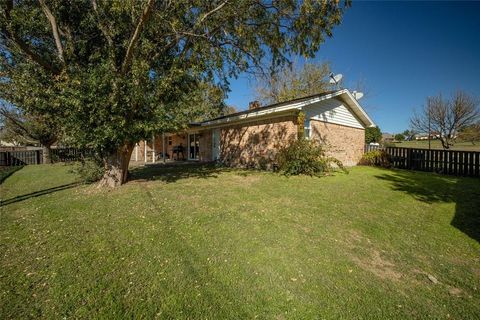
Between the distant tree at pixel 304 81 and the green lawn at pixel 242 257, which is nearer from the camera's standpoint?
the green lawn at pixel 242 257

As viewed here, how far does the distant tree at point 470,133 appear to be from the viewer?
681 inches

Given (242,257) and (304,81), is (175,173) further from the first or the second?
(304,81)

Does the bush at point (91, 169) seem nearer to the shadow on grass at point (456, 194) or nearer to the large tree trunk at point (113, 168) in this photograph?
the large tree trunk at point (113, 168)

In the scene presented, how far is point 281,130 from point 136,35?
7404 mm

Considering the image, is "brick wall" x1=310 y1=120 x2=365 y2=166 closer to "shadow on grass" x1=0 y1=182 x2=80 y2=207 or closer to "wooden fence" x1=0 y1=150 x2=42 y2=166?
"shadow on grass" x1=0 y1=182 x2=80 y2=207

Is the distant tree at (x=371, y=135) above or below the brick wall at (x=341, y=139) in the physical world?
above

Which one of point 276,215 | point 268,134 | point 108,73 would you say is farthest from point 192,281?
point 268,134

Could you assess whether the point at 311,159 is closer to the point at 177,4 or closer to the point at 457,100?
the point at 177,4

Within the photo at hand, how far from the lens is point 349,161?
48.6 feet

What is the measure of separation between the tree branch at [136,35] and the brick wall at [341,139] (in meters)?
8.48

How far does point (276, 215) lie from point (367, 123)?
14.3 metres

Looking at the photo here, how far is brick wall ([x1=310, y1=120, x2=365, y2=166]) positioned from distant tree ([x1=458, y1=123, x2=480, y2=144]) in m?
7.94

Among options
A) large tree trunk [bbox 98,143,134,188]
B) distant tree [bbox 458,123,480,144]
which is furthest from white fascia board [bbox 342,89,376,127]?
large tree trunk [bbox 98,143,134,188]

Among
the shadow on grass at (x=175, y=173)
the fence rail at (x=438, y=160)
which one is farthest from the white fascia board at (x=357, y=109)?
the shadow on grass at (x=175, y=173)
